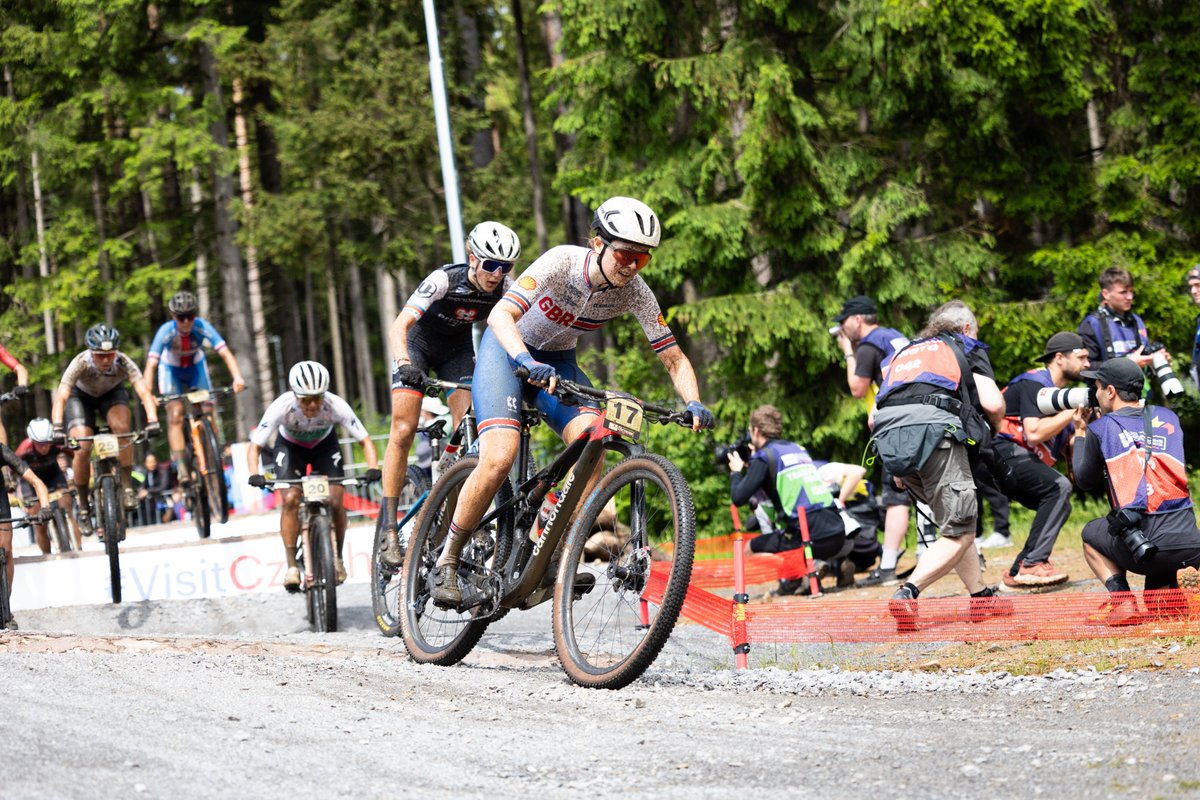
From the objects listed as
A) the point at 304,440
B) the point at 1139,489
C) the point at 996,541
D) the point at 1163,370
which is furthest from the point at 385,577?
the point at 996,541

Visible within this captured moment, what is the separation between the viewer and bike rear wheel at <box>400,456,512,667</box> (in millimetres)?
7488

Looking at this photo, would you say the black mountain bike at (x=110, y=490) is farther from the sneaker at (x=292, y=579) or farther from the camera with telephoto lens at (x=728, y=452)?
the camera with telephoto lens at (x=728, y=452)

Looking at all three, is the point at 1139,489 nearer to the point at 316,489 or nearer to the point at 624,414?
the point at 624,414

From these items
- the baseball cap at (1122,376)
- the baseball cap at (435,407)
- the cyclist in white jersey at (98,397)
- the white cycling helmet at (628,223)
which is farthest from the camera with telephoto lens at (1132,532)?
the cyclist in white jersey at (98,397)

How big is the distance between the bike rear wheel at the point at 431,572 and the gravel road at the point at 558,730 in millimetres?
159

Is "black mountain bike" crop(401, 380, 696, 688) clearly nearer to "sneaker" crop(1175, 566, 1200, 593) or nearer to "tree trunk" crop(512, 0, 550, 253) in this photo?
"sneaker" crop(1175, 566, 1200, 593)

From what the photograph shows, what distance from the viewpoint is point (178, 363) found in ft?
46.1

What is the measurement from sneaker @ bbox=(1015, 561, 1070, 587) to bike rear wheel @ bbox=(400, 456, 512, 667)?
4.26 meters

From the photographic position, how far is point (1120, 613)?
7684 mm

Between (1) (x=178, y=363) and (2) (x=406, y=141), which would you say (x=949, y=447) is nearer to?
(1) (x=178, y=363)

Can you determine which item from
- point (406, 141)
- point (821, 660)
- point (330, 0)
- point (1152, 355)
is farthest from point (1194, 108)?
point (330, 0)

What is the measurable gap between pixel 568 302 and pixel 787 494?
17.9ft

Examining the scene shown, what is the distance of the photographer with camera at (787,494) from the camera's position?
1172 cm

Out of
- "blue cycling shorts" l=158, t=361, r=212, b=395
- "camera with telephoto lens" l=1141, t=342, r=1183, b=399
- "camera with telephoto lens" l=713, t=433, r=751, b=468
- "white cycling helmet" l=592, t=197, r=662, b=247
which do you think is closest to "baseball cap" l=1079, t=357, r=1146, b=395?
"camera with telephoto lens" l=1141, t=342, r=1183, b=399
